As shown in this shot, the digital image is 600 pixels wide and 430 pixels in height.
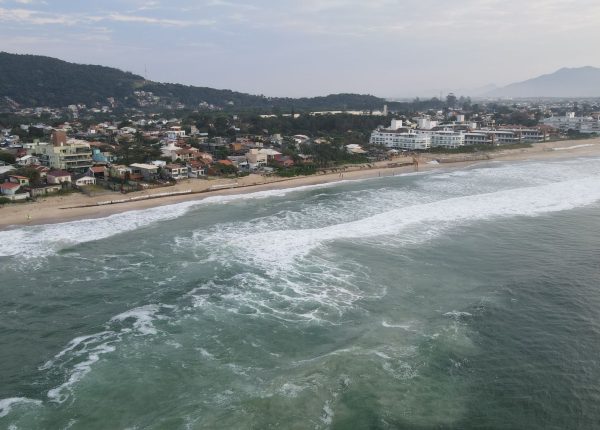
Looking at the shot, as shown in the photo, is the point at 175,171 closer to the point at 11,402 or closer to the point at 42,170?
the point at 42,170

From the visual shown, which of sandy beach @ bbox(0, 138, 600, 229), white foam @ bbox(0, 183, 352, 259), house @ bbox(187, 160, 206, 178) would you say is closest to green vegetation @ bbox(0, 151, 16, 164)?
sandy beach @ bbox(0, 138, 600, 229)

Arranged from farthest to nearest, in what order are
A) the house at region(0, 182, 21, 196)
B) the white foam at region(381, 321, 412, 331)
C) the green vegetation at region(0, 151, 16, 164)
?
the green vegetation at region(0, 151, 16, 164)
the house at region(0, 182, 21, 196)
the white foam at region(381, 321, 412, 331)

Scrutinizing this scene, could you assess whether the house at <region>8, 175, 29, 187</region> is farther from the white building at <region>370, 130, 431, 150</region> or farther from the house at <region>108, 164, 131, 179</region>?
the white building at <region>370, 130, 431, 150</region>

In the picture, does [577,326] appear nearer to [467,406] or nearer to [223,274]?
[467,406]

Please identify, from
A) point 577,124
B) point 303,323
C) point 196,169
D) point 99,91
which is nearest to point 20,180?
point 196,169

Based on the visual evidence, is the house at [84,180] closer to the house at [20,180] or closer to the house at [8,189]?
the house at [20,180]

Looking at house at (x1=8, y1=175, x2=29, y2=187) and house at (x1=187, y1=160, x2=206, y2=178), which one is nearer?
house at (x1=8, y1=175, x2=29, y2=187)
